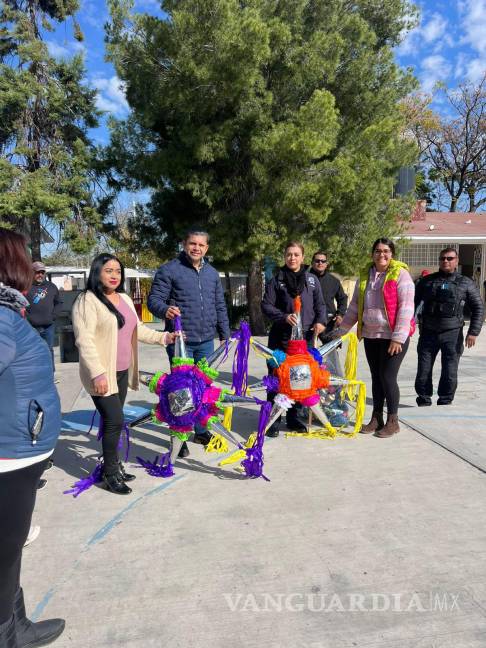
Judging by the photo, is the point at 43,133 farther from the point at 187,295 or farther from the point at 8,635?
the point at 8,635

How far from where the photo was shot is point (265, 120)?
1048 cm

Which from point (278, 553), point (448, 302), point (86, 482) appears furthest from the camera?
point (448, 302)

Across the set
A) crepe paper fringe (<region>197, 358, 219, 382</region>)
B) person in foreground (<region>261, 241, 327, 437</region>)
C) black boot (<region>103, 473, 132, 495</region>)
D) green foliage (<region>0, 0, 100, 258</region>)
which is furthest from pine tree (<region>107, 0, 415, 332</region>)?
black boot (<region>103, 473, 132, 495</region>)

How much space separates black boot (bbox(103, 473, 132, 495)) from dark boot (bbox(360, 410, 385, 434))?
91.5 inches

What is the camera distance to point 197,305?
13.7 ft

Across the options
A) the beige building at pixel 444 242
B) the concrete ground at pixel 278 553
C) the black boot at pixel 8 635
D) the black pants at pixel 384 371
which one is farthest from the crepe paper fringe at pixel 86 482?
the beige building at pixel 444 242

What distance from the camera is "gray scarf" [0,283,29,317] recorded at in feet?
5.59

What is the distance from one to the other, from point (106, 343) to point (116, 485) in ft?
3.30

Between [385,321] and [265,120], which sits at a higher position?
[265,120]

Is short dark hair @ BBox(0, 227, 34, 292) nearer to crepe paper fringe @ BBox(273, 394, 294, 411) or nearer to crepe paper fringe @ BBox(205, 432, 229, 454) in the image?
crepe paper fringe @ BBox(273, 394, 294, 411)

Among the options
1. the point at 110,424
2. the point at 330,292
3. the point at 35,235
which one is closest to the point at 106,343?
the point at 110,424

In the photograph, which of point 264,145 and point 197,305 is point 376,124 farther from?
point 197,305

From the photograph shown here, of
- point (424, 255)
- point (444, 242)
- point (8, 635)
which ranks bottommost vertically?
point (8, 635)

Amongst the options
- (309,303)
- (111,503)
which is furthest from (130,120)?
(111,503)
